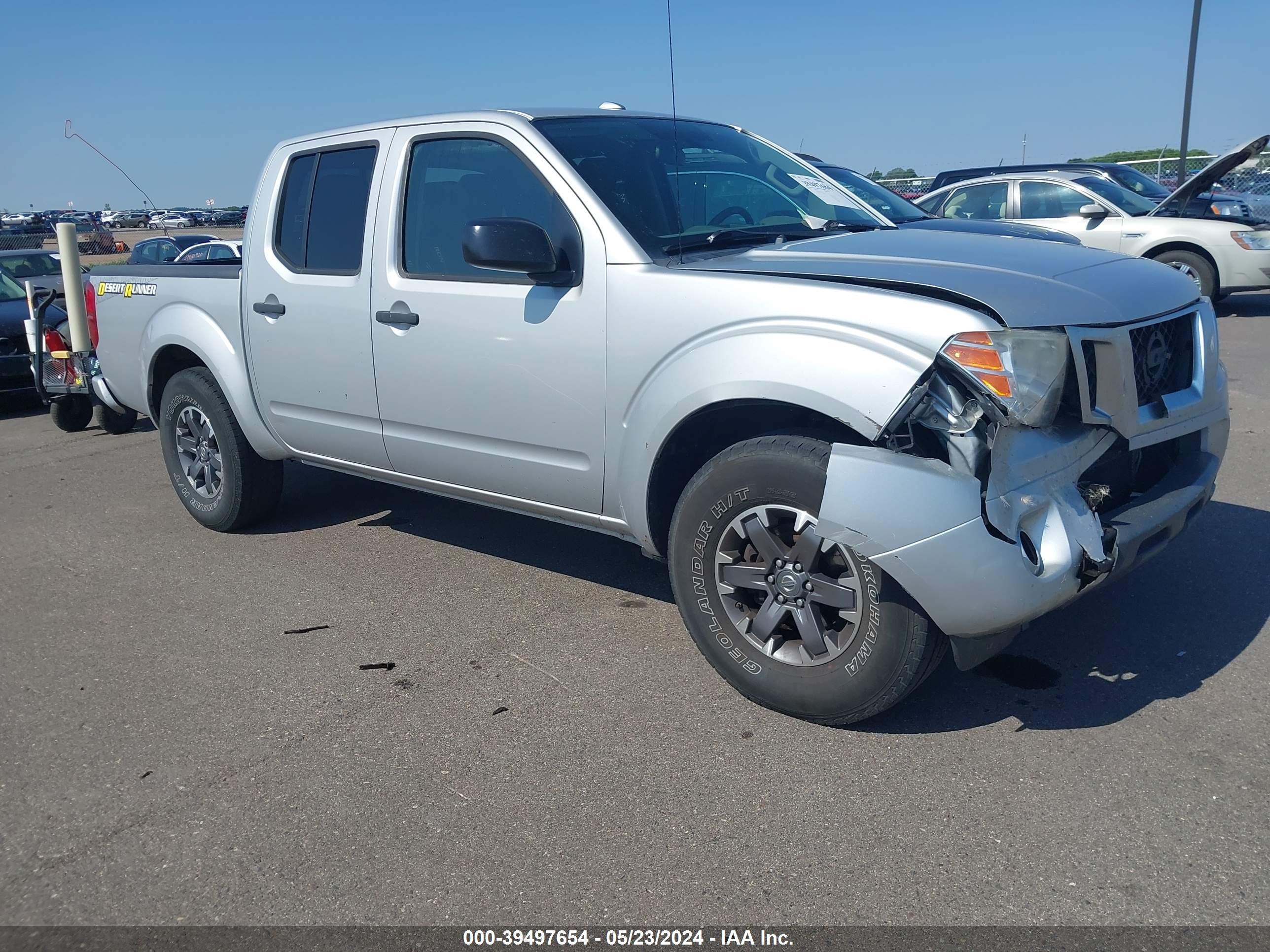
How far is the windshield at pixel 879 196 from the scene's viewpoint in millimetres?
8906

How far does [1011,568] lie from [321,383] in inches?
127

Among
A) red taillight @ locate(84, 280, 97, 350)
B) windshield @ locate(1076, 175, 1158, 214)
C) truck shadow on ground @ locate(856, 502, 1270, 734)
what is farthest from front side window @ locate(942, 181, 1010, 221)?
red taillight @ locate(84, 280, 97, 350)

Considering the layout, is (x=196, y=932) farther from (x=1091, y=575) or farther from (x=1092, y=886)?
(x=1091, y=575)

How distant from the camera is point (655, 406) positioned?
144 inches

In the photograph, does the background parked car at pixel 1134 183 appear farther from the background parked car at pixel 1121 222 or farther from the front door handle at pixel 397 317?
the front door handle at pixel 397 317

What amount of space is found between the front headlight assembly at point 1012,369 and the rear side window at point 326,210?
2755 mm

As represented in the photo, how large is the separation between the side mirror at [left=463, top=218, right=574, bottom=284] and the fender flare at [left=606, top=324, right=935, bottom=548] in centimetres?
59

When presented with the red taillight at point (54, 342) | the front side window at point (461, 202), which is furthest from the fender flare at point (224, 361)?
the red taillight at point (54, 342)

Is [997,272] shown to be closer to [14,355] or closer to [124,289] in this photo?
[124,289]

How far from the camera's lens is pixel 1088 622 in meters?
4.11

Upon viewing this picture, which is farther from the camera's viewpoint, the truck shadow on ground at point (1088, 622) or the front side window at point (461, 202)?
the front side window at point (461, 202)

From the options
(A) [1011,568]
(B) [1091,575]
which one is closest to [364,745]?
(A) [1011,568]

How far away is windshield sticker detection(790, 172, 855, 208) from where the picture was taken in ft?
15.8

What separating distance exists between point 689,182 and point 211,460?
10.2 ft
